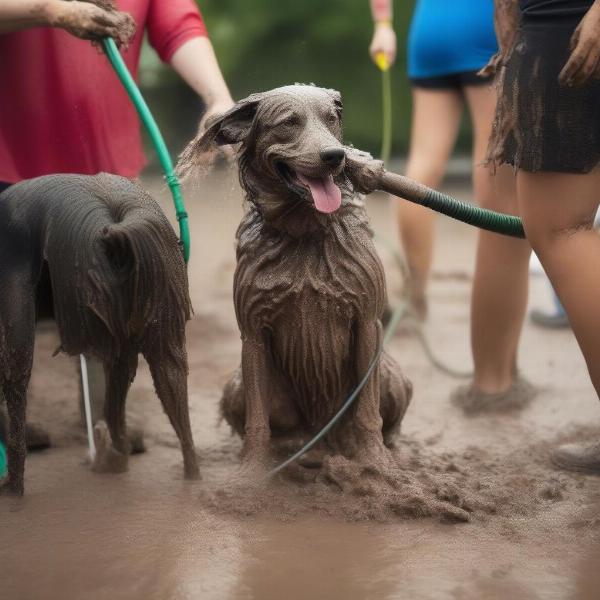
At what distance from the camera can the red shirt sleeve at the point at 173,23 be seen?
3.78 meters

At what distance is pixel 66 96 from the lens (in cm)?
368

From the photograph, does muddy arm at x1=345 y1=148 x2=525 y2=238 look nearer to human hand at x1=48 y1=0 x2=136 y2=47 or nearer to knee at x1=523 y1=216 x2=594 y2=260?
knee at x1=523 y1=216 x2=594 y2=260

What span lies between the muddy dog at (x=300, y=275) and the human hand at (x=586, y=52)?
652 millimetres

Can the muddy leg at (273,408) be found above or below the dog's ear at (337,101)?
below

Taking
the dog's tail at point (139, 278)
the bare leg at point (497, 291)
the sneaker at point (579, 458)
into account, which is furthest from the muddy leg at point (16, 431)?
the bare leg at point (497, 291)

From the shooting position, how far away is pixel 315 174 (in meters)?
2.92

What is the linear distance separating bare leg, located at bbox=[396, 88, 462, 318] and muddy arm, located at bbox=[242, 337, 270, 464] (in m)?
1.97

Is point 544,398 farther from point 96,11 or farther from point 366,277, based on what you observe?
point 96,11

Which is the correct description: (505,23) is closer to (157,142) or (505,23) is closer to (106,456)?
(157,142)

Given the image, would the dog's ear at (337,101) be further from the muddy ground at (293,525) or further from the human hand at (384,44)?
the human hand at (384,44)

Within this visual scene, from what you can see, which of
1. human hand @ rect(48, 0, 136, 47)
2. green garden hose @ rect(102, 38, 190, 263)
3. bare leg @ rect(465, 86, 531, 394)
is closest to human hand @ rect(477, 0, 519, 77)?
bare leg @ rect(465, 86, 531, 394)

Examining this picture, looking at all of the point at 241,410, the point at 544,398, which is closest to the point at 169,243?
the point at 241,410

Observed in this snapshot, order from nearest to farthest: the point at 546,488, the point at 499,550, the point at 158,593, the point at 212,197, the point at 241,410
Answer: the point at 158,593 < the point at 499,550 < the point at 546,488 < the point at 241,410 < the point at 212,197

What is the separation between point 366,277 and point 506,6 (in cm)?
105
